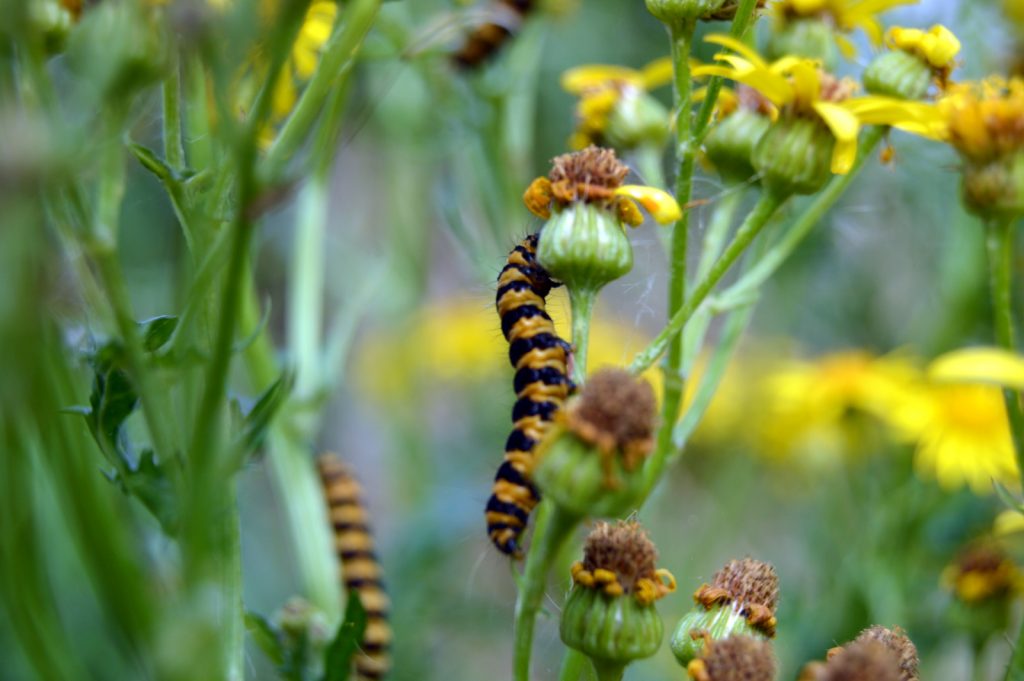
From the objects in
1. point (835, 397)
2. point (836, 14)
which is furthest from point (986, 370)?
point (835, 397)

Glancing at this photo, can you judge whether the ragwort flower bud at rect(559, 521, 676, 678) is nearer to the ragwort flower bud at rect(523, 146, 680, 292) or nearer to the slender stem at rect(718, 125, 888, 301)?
the ragwort flower bud at rect(523, 146, 680, 292)

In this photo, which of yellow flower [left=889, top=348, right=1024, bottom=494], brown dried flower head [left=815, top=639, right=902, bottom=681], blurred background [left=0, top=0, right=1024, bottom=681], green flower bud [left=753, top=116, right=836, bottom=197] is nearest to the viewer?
brown dried flower head [left=815, top=639, right=902, bottom=681]

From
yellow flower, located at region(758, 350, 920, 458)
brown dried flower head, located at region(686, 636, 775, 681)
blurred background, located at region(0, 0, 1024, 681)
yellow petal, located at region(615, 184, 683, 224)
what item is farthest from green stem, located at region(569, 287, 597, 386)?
yellow flower, located at region(758, 350, 920, 458)

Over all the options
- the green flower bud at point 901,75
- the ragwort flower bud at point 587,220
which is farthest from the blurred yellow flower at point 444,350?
the ragwort flower bud at point 587,220

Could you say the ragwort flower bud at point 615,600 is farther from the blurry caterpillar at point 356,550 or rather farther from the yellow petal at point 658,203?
the blurry caterpillar at point 356,550

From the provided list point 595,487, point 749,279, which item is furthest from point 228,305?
point 749,279
